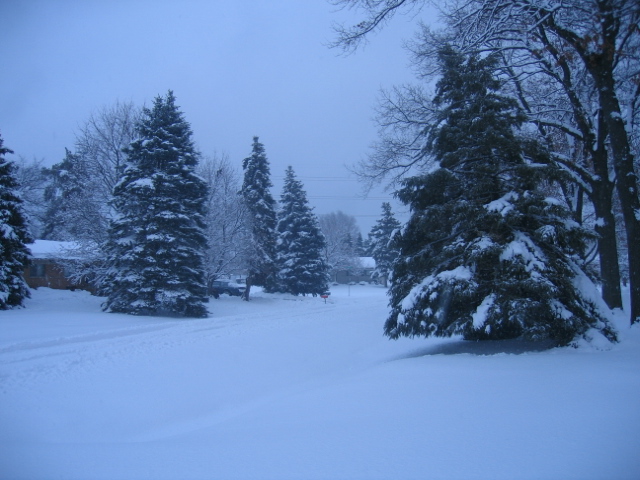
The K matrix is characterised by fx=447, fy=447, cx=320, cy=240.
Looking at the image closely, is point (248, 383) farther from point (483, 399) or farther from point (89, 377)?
point (483, 399)

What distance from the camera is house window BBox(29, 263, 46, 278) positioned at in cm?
3494

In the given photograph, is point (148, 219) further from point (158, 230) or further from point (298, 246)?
point (298, 246)

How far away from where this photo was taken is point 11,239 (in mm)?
20359

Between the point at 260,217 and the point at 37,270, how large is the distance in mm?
17931

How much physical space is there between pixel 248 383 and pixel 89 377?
Result: 2988 mm

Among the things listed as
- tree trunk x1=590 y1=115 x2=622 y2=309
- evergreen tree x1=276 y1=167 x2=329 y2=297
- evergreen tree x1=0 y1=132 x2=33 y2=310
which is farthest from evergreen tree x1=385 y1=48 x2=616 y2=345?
evergreen tree x1=276 y1=167 x2=329 y2=297

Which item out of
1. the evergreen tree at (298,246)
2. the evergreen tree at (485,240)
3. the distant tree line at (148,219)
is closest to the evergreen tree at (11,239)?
the distant tree line at (148,219)

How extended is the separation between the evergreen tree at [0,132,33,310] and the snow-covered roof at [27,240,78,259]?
4149 mm

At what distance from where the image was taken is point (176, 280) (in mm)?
22000

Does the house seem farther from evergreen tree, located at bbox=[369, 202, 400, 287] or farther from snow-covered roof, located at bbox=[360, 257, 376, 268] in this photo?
snow-covered roof, located at bbox=[360, 257, 376, 268]

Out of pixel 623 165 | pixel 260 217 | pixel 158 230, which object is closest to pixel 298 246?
pixel 260 217

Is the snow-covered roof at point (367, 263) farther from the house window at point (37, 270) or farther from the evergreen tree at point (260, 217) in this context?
the house window at point (37, 270)

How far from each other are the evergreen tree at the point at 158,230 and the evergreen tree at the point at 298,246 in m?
15.4

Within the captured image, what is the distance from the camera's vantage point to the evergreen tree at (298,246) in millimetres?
38938
